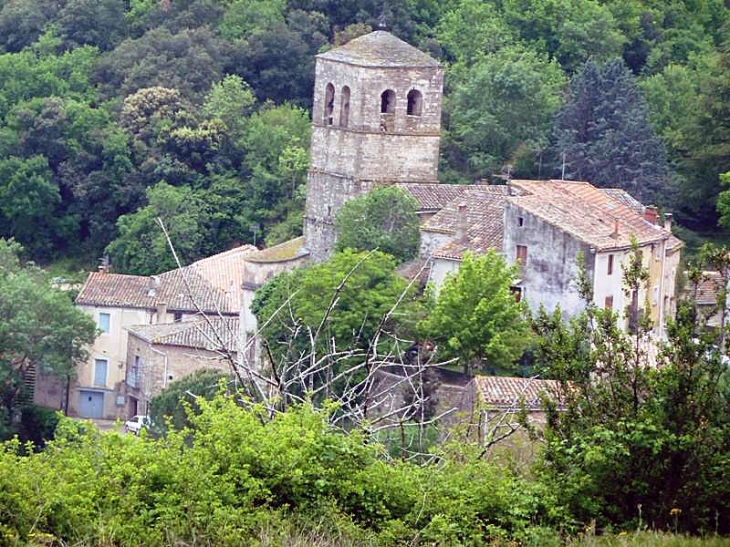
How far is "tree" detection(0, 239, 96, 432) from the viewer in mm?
42469

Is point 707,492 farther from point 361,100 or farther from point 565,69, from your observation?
point 565,69

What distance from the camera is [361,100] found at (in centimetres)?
4372

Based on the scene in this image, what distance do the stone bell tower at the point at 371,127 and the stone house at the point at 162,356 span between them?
125 inches

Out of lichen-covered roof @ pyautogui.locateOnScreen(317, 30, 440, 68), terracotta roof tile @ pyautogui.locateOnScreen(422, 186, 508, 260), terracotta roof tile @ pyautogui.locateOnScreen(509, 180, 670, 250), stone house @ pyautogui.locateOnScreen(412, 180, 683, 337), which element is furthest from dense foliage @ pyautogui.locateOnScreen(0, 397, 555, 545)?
lichen-covered roof @ pyautogui.locateOnScreen(317, 30, 440, 68)

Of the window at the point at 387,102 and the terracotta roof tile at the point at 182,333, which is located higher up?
the window at the point at 387,102

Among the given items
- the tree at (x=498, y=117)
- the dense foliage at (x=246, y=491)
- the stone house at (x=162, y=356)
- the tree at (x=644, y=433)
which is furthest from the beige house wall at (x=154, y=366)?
the dense foliage at (x=246, y=491)

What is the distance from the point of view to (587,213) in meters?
38.4

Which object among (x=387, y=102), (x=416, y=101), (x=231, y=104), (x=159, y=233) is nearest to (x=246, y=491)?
(x=387, y=102)

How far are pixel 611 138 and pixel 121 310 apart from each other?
1152cm

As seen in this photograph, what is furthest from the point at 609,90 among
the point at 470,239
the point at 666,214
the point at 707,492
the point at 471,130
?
the point at 707,492

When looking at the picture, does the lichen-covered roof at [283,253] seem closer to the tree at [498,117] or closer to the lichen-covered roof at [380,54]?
the lichen-covered roof at [380,54]

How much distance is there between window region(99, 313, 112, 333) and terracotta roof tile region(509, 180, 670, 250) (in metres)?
9.94

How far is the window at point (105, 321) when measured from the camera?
45594 mm

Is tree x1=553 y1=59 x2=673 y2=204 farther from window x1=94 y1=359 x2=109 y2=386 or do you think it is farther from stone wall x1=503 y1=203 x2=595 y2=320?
window x1=94 y1=359 x2=109 y2=386
